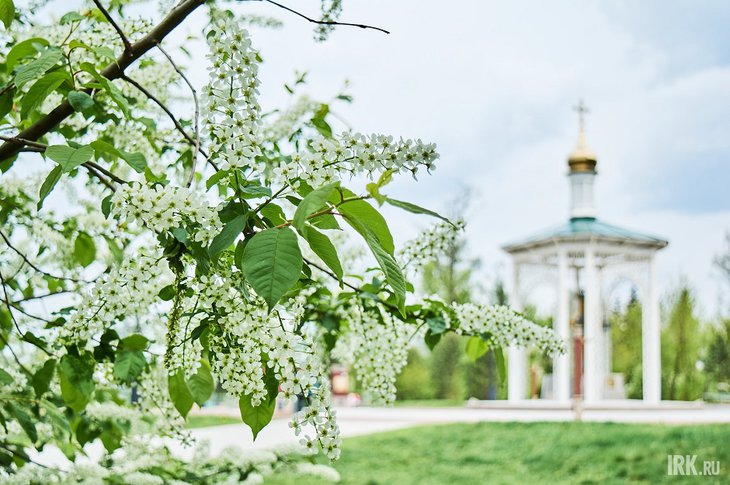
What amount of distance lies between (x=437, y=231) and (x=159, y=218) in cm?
99

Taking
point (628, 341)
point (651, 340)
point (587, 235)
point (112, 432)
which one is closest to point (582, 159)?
point (587, 235)

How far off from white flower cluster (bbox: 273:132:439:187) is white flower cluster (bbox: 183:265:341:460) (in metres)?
0.18

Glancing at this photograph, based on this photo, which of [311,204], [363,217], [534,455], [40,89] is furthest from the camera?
[534,455]

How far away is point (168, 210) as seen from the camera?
1082mm

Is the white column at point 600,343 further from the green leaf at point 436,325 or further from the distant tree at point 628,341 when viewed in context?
the green leaf at point 436,325

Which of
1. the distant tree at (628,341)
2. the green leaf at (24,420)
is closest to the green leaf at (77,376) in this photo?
the green leaf at (24,420)

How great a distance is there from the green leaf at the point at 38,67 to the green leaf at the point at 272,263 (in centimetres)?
50

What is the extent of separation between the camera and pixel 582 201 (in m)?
16.0

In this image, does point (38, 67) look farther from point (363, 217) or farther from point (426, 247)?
point (426, 247)

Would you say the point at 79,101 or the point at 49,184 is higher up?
the point at 79,101

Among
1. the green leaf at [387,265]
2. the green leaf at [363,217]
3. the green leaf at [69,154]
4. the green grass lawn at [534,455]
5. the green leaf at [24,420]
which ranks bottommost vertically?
the green grass lawn at [534,455]

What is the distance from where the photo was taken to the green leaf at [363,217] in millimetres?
943

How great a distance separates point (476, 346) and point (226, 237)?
3.82 feet

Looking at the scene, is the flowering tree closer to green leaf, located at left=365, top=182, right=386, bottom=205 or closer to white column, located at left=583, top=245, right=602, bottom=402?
green leaf, located at left=365, top=182, right=386, bottom=205
